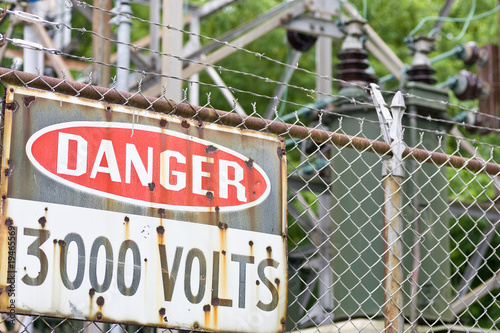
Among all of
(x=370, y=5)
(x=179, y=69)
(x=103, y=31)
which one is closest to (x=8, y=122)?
(x=179, y=69)

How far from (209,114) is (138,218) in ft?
1.78

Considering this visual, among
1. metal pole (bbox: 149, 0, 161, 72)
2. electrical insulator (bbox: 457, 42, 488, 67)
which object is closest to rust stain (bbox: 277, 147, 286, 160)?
metal pole (bbox: 149, 0, 161, 72)

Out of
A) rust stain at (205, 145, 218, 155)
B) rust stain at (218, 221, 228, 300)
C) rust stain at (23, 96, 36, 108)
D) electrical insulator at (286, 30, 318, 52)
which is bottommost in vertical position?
rust stain at (218, 221, 228, 300)

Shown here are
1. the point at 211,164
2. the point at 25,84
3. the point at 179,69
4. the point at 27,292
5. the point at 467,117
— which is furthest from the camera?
the point at 467,117

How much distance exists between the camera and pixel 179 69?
18.7 ft

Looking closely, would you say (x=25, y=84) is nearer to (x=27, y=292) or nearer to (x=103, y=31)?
(x=27, y=292)

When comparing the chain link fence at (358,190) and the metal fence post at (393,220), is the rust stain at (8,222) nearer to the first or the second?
the chain link fence at (358,190)

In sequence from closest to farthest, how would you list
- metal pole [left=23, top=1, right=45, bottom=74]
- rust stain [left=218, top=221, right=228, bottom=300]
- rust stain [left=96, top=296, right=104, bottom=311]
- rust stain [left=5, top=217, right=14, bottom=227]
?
rust stain [left=5, top=217, right=14, bottom=227] < rust stain [left=96, top=296, right=104, bottom=311] < rust stain [left=218, top=221, right=228, bottom=300] < metal pole [left=23, top=1, right=45, bottom=74]

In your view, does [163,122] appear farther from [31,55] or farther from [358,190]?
[31,55]

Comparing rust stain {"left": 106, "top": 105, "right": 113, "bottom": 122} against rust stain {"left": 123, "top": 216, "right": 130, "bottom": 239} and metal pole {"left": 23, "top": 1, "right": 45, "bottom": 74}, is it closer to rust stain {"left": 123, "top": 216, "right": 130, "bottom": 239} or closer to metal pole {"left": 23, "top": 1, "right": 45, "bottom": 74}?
rust stain {"left": 123, "top": 216, "right": 130, "bottom": 239}

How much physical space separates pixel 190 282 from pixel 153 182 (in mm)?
375

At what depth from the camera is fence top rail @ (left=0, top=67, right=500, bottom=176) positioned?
282 cm

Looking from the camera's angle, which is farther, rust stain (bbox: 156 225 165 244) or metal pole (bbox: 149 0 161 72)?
metal pole (bbox: 149 0 161 72)

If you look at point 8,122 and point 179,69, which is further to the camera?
point 179,69
